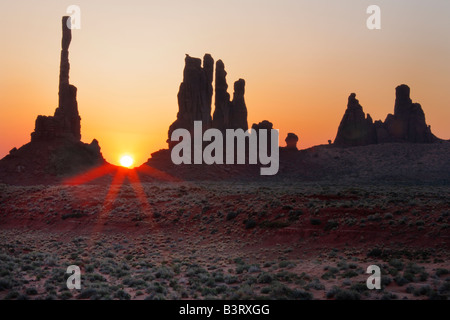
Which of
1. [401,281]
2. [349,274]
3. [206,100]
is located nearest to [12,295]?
[349,274]

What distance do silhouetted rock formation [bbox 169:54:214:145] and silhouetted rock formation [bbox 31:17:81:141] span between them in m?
18.6

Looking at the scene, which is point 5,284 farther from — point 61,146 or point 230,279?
point 61,146

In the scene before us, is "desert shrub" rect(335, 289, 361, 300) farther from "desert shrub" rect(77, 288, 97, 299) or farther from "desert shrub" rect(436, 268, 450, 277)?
"desert shrub" rect(77, 288, 97, 299)

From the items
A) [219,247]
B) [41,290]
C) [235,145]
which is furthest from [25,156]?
[41,290]

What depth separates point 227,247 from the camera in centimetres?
2448

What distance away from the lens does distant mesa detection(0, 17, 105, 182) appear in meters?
66.3

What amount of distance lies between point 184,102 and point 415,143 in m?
57.7

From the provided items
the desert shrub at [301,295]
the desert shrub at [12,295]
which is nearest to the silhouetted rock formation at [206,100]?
the desert shrub at [12,295]

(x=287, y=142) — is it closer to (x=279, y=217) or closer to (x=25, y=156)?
(x=25, y=156)

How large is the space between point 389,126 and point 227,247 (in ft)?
301

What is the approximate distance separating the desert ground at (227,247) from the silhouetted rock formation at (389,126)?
73959 mm

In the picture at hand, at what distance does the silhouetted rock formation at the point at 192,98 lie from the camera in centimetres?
8181

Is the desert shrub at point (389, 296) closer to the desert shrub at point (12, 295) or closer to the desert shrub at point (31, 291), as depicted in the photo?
the desert shrub at point (31, 291)

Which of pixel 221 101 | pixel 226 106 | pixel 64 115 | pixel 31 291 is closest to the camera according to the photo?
pixel 31 291
